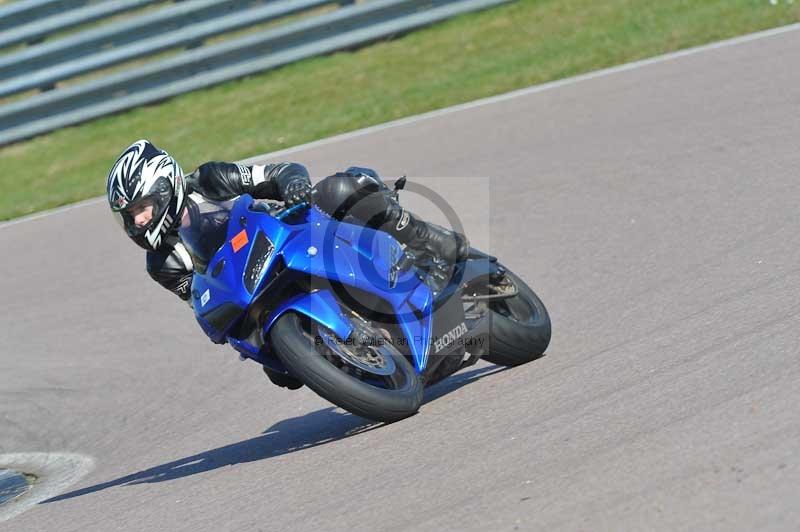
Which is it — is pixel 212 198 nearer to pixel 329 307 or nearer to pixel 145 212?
pixel 145 212

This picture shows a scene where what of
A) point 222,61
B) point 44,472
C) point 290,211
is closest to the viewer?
point 290,211

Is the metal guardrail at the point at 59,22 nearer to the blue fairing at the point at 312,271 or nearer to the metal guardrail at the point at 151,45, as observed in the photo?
the metal guardrail at the point at 151,45

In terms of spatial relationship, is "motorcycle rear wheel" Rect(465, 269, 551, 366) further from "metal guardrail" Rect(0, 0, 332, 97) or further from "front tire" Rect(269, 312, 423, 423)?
"metal guardrail" Rect(0, 0, 332, 97)

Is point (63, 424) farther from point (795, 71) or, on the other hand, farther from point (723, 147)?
point (795, 71)

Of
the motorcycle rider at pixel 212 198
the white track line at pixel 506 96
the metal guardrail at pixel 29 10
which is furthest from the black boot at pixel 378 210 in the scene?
the metal guardrail at pixel 29 10

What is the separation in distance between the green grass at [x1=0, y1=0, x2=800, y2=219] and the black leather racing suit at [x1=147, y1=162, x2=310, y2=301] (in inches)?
249

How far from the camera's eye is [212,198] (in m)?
5.23

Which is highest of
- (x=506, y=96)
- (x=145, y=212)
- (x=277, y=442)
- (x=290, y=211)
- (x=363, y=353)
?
(x=145, y=212)

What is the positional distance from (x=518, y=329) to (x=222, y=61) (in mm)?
8716

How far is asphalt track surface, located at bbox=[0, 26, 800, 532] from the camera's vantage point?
3818 mm

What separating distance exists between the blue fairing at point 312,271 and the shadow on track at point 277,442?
565 millimetres

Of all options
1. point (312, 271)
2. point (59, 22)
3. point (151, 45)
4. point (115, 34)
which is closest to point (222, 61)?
point (151, 45)

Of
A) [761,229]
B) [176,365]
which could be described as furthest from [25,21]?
[761,229]

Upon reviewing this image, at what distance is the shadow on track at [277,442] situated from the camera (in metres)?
5.33
